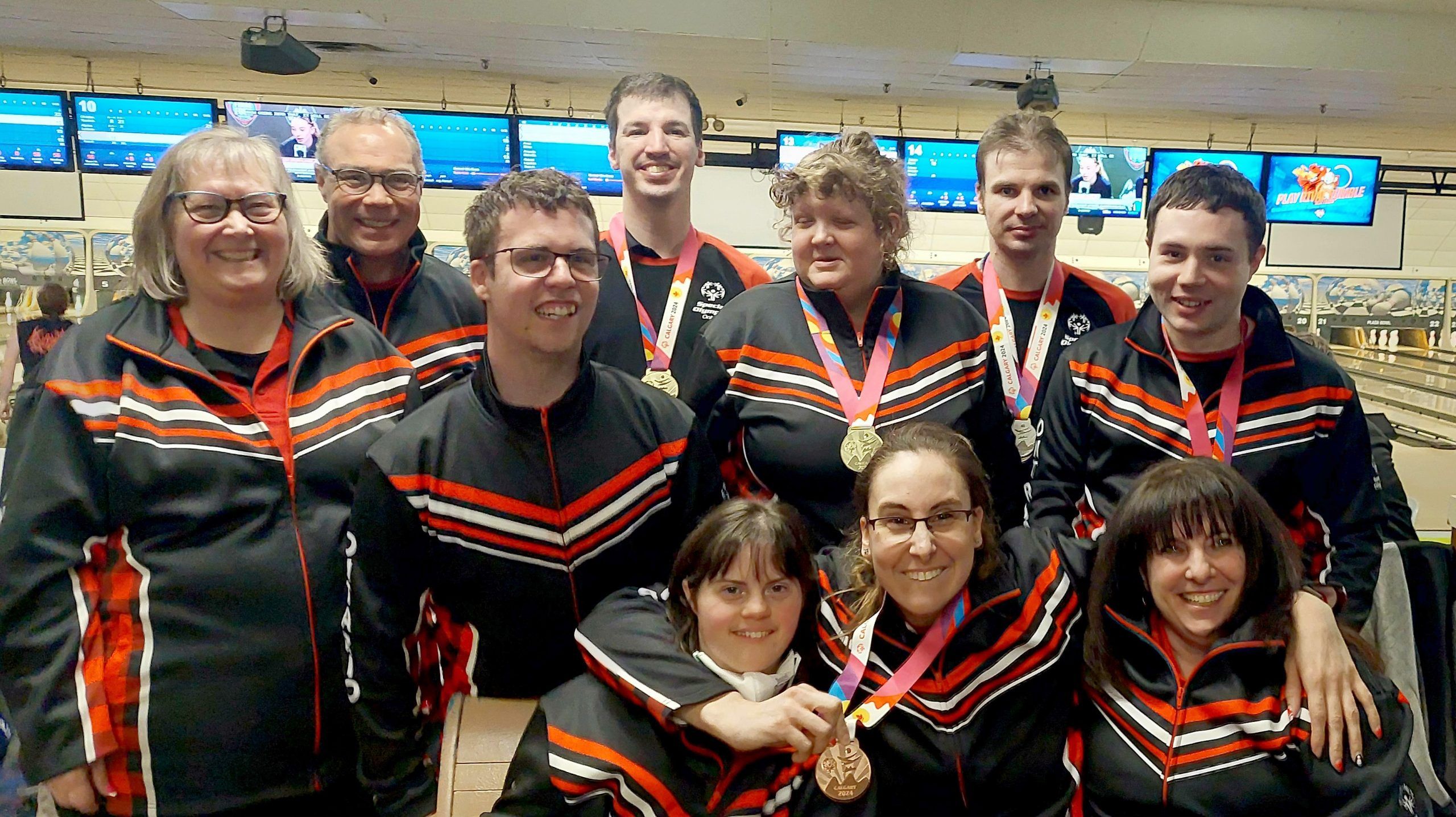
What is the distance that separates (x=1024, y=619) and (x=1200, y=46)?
6.09m

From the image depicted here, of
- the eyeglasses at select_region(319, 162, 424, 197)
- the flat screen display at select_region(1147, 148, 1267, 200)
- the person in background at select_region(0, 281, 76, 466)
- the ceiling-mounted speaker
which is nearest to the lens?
the eyeglasses at select_region(319, 162, 424, 197)

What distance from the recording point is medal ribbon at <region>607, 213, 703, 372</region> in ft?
9.30

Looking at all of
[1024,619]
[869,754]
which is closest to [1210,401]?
[1024,619]

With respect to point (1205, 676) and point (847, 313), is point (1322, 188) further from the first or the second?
point (1205, 676)

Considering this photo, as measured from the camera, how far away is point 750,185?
24.8 ft

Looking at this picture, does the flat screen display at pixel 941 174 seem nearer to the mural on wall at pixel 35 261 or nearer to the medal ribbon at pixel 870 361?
the medal ribbon at pixel 870 361

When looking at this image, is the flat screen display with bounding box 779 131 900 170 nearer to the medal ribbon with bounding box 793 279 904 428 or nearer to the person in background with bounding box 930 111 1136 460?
the person in background with bounding box 930 111 1136 460

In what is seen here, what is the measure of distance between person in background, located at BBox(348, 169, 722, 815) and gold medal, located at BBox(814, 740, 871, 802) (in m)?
0.56

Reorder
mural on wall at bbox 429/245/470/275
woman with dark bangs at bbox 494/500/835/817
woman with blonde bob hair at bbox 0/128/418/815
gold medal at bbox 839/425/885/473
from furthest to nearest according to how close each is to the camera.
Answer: mural on wall at bbox 429/245/470/275, gold medal at bbox 839/425/885/473, woman with blonde bob hair at bbox 0/128/418/815, woman with dark bangs at bbox 494/500/835/817

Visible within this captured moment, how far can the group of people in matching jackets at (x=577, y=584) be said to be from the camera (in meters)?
1.75

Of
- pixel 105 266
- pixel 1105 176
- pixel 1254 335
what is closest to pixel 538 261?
pixel 1254 335

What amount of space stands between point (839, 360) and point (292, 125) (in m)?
5.57

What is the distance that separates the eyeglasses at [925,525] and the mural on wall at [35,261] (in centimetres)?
665

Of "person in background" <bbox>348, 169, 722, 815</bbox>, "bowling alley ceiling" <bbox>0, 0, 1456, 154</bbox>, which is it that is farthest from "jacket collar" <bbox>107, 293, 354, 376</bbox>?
"bowling alley ceiling" <bbox>0, 0, 1456, 154</bbox>
